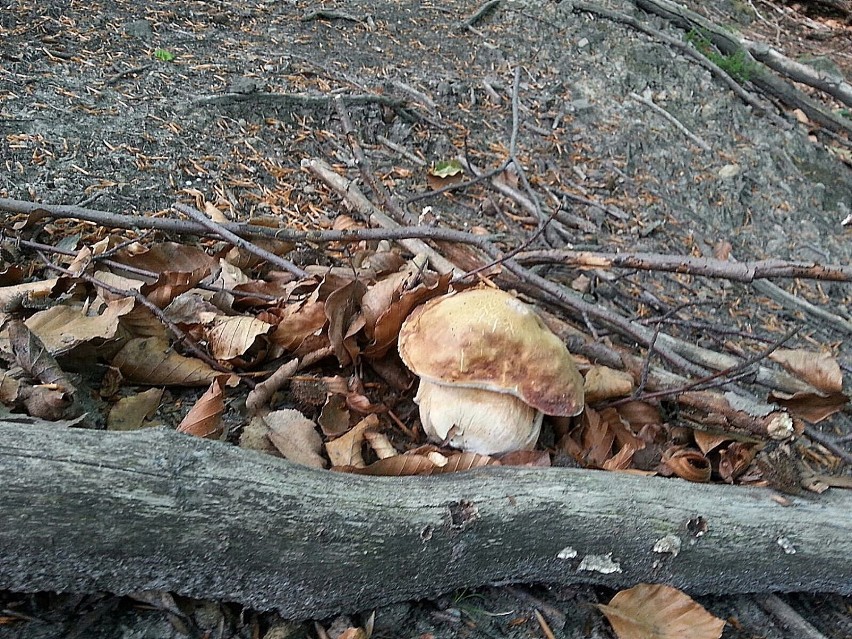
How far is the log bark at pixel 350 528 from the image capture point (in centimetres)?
119

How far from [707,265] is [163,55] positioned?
139 inches

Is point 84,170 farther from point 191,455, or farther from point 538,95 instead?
point 538,95

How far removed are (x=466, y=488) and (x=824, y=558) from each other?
1.11 metres

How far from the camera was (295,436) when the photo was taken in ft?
5.82

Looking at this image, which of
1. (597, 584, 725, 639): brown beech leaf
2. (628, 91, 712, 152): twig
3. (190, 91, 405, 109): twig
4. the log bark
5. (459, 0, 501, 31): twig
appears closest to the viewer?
the log bark

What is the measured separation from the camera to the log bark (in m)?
1.19

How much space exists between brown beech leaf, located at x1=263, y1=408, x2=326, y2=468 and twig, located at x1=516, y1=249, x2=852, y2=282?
123 centimetres

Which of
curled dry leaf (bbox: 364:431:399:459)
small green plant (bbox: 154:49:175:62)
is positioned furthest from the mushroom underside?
small green plant (bbox: 154:49:175:62)

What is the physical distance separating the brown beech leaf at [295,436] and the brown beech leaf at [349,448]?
33 mm

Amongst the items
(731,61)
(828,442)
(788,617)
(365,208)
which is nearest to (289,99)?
(365,208)

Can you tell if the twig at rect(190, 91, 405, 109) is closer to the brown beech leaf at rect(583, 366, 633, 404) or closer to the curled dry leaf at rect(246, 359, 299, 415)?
the curled dry leaf at rect(246, 359, 299, 415)

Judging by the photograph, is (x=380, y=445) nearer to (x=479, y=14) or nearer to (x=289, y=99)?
(x=289, y=99)

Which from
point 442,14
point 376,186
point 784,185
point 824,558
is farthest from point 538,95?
point 824,558

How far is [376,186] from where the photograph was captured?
3.17m
